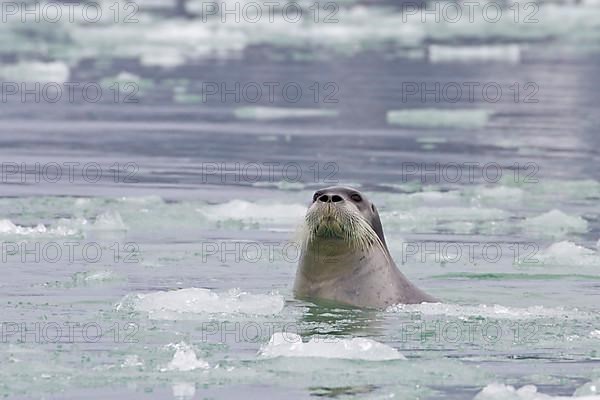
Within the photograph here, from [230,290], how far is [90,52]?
18.6 meters

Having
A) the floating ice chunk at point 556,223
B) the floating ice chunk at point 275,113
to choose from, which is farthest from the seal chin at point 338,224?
the floating ice chunk at point 275,113

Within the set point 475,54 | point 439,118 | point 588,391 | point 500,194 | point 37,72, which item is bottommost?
point 588,391

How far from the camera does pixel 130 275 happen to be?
28.5 ft

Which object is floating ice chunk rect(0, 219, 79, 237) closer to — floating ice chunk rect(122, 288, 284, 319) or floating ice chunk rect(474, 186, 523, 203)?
floating ice chunk rect(122, 288, 284, 319)

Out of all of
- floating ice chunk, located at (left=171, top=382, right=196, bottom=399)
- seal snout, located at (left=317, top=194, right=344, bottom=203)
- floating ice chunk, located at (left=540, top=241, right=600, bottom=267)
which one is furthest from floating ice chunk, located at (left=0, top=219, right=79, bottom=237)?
floating ice chunk, located at (left=171, top=382, right=196, bottom=399)

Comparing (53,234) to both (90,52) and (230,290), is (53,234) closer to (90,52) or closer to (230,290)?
(230,290)

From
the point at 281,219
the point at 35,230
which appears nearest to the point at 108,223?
the point at 35,230

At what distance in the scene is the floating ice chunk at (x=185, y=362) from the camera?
628cm

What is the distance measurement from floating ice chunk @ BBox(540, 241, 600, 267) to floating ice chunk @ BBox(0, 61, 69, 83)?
41.3ft

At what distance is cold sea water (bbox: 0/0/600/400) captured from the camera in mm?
6445

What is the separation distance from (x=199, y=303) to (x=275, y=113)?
10724 mm

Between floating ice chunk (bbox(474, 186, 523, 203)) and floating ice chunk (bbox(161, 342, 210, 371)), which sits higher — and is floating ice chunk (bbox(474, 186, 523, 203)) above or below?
above

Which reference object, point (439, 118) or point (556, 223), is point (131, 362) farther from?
point (439, 118)

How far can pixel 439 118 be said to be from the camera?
58.8 feet
